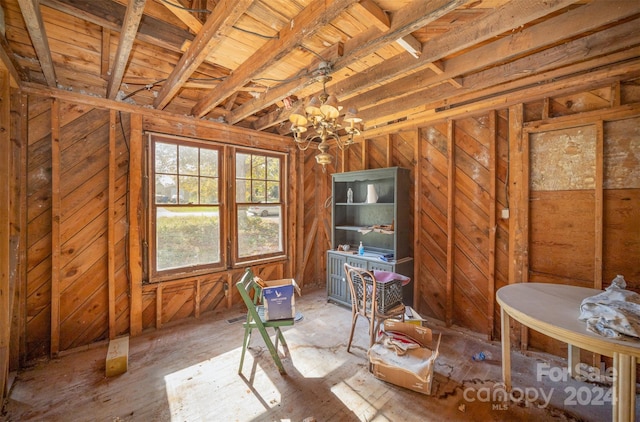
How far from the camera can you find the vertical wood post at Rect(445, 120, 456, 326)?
3.22 metres

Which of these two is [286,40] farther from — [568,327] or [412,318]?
[412,318]

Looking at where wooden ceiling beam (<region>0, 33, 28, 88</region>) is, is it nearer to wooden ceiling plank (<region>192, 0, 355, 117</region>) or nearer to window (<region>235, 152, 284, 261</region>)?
wooden ceiling plank (<region>192, 0, 355, 117</region>)

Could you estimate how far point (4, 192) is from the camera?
1.98m

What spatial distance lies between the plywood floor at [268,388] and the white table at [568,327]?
33 cm

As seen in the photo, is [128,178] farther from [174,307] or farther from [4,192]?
[174,307]

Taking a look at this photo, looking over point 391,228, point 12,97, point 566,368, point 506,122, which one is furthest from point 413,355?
point 12,97

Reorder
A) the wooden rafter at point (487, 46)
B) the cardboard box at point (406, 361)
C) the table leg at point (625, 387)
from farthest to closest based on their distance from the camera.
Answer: the cardboard box at point (406, 361) → the wooden rafter at point (487, 46) → the table leg at point (625, 387)

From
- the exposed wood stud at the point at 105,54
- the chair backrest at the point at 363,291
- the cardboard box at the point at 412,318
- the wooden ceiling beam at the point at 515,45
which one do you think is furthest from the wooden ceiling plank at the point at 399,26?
the cardboard box at the point at 412,318

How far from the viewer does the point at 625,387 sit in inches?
52.0

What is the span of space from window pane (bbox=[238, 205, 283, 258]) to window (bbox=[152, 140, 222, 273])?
0.37m

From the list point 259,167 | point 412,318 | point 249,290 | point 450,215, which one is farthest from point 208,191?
point 450,215

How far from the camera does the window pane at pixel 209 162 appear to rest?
3535 millimetres

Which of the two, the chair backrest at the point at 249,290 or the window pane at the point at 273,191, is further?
the window pane at the point at 273,191

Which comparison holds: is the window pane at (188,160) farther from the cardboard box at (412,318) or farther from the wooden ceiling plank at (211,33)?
the cardboard box at (412,318)
